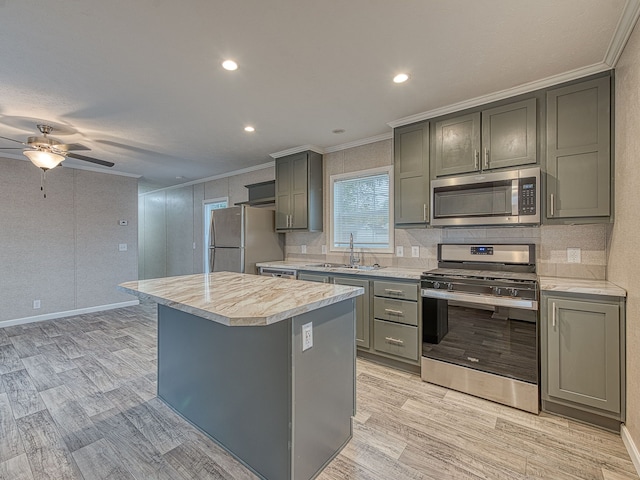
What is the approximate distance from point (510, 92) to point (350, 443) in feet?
9.72

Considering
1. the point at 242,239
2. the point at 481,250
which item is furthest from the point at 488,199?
the point at 242,239

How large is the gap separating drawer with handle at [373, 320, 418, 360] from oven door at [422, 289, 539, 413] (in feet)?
0.40

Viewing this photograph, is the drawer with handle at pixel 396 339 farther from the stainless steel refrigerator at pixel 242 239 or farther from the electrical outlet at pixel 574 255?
the stainless steel refrigerator at pixel 242 239

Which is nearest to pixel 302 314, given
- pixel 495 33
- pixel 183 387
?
pixel 183 387

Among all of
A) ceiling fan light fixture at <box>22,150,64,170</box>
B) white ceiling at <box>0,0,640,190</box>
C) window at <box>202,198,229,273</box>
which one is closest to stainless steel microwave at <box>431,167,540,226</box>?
white ceiling at <box>0,0,640,190</box>

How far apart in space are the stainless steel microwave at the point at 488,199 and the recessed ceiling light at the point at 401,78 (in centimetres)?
94

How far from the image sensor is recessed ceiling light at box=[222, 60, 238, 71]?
2100 millimetres

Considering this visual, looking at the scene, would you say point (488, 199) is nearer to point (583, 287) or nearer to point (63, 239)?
point (583, 287)

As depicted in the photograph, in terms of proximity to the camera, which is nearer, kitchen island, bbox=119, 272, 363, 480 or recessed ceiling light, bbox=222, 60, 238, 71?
kitchen island, bbox=119, 272, 363, 480

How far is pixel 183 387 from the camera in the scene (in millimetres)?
2152

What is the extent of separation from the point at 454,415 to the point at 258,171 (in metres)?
4.45

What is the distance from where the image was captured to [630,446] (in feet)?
5.69

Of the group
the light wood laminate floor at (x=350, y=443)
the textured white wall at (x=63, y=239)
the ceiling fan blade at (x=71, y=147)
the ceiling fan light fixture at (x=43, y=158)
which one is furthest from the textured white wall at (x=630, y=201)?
the textured white wall at (x=63, y=239)

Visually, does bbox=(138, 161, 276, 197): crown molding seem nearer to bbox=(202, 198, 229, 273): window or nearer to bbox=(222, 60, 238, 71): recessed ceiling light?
bbox=(202, 198, 229, 273): window
